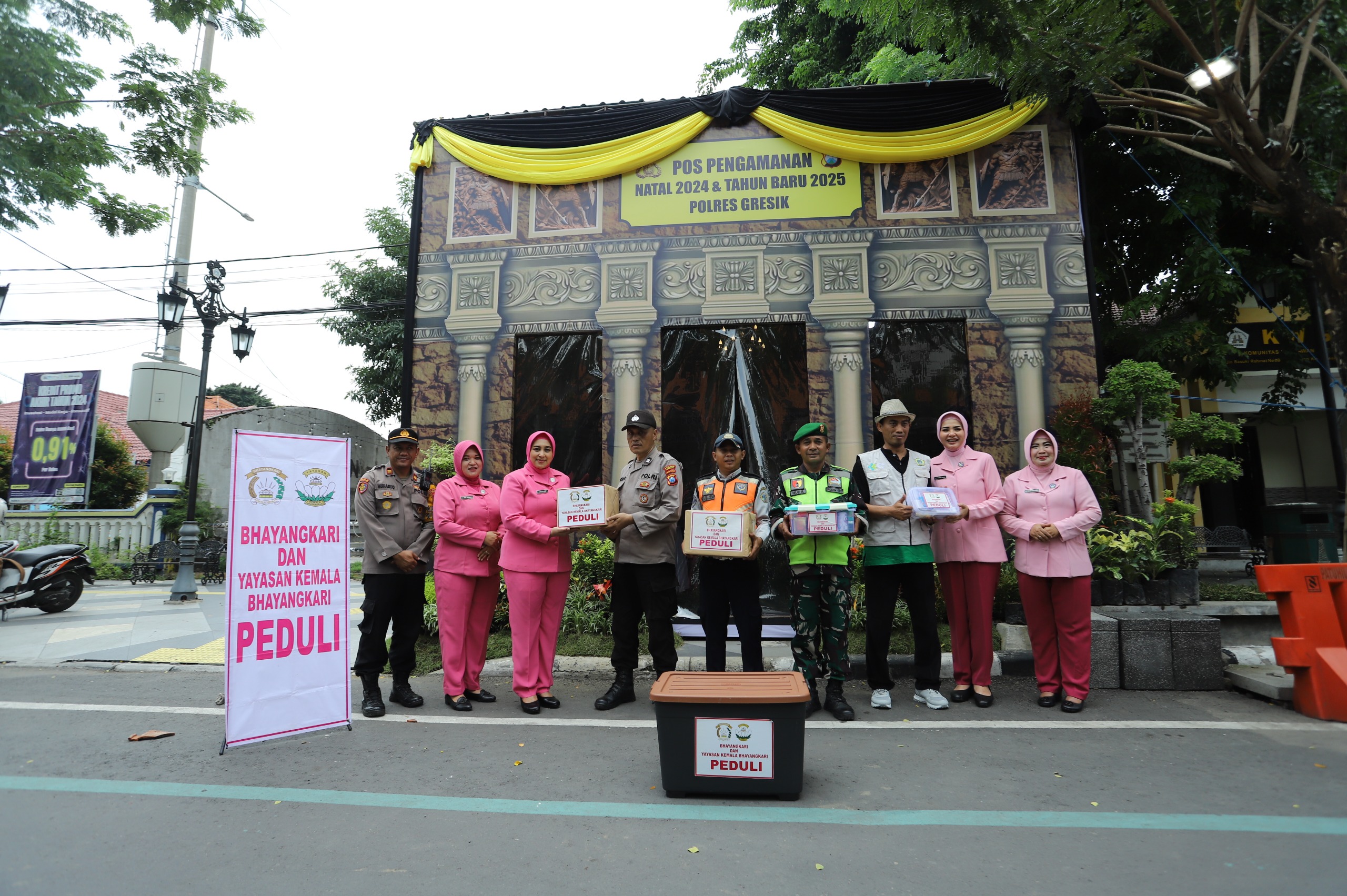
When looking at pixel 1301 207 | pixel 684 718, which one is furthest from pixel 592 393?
pixel 1301 207

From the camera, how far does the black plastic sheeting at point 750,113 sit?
25.6ft

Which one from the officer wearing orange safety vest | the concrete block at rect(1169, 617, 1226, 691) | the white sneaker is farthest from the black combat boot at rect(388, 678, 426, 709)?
the concrete block at rect(1169, 617, 1226, 691)

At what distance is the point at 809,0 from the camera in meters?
13.0

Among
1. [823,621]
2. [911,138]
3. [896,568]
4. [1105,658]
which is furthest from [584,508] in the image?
[911,138]

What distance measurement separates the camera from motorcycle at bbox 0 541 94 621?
9625 mm

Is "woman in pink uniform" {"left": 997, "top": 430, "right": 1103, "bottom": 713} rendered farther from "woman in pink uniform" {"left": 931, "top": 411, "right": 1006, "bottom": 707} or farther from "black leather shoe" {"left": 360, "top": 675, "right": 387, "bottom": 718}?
"black leather shoe" {"left": 360, "top": 675, "right": 387, "bottom": 718}

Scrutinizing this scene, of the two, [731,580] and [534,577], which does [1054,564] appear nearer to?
[731,580]

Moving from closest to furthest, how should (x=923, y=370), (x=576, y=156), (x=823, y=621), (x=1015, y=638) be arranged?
1. (x=823, y=621)
2. (x=1015, y=638)
3. (x=923, y=370)
4. (x=576, y=156)

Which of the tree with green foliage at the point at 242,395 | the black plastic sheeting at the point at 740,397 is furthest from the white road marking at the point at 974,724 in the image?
the tree with green foliage at the point at 242,395

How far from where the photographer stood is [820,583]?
15.7ft

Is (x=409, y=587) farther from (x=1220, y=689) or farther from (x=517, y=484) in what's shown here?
(x=1220, y=689)

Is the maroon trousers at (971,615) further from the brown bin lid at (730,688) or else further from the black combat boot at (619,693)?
the black combat boot at (619,693)

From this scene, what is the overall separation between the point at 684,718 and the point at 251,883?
181 cm

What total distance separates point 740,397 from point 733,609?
340 cm
